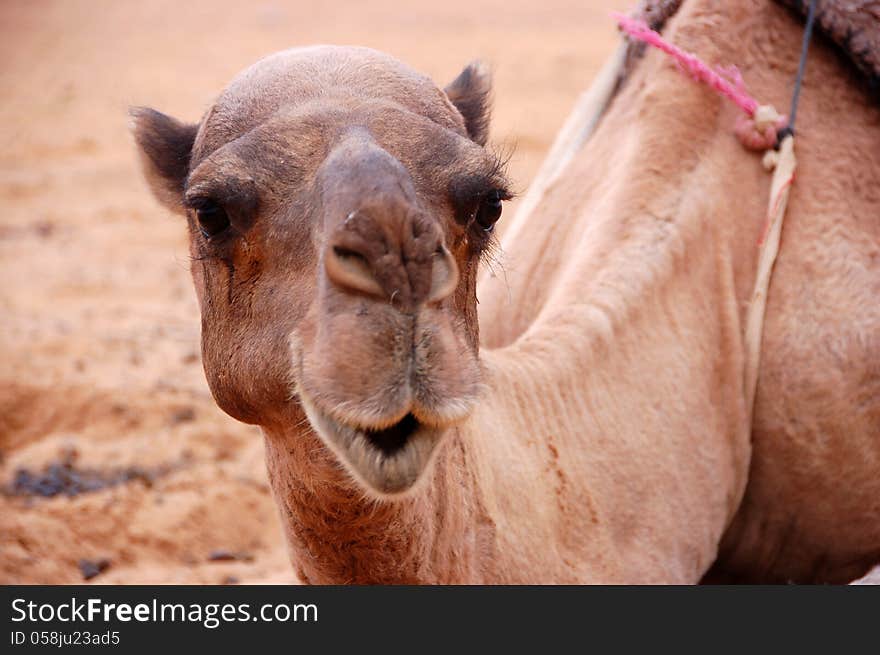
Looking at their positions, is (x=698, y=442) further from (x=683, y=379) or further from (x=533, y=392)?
(x=533, y=392)

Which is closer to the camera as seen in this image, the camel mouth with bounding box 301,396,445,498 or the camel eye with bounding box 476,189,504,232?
the camel mouth with bounding box 301,396,445,498

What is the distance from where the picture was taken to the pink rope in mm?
3395

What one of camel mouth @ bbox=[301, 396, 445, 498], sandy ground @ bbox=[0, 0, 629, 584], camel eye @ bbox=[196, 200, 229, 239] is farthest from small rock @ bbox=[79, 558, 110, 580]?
camel mouth @ bbox=[301, 396, 445, 498]

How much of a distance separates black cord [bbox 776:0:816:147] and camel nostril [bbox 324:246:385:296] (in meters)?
2.05

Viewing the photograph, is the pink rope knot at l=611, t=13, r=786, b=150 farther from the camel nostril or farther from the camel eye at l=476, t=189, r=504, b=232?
the camel nostril

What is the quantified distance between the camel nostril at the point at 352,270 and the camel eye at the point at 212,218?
1.52ft

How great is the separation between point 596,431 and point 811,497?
80 centimetres

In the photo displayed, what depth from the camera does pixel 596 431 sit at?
299cm

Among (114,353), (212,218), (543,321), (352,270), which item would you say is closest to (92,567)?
(114,353)

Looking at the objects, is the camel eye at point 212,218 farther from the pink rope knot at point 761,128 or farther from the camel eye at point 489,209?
the pink rope knot at point 761,128

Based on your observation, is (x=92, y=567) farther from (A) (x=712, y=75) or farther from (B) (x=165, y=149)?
(A) (x=712, y=75)

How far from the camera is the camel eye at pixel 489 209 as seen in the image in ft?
7.57

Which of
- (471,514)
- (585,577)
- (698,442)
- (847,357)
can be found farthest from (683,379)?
(471,514)

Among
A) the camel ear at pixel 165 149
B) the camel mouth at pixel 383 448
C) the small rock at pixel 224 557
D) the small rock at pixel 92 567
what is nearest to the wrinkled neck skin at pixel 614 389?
the camel mouth at pixel 383 448
